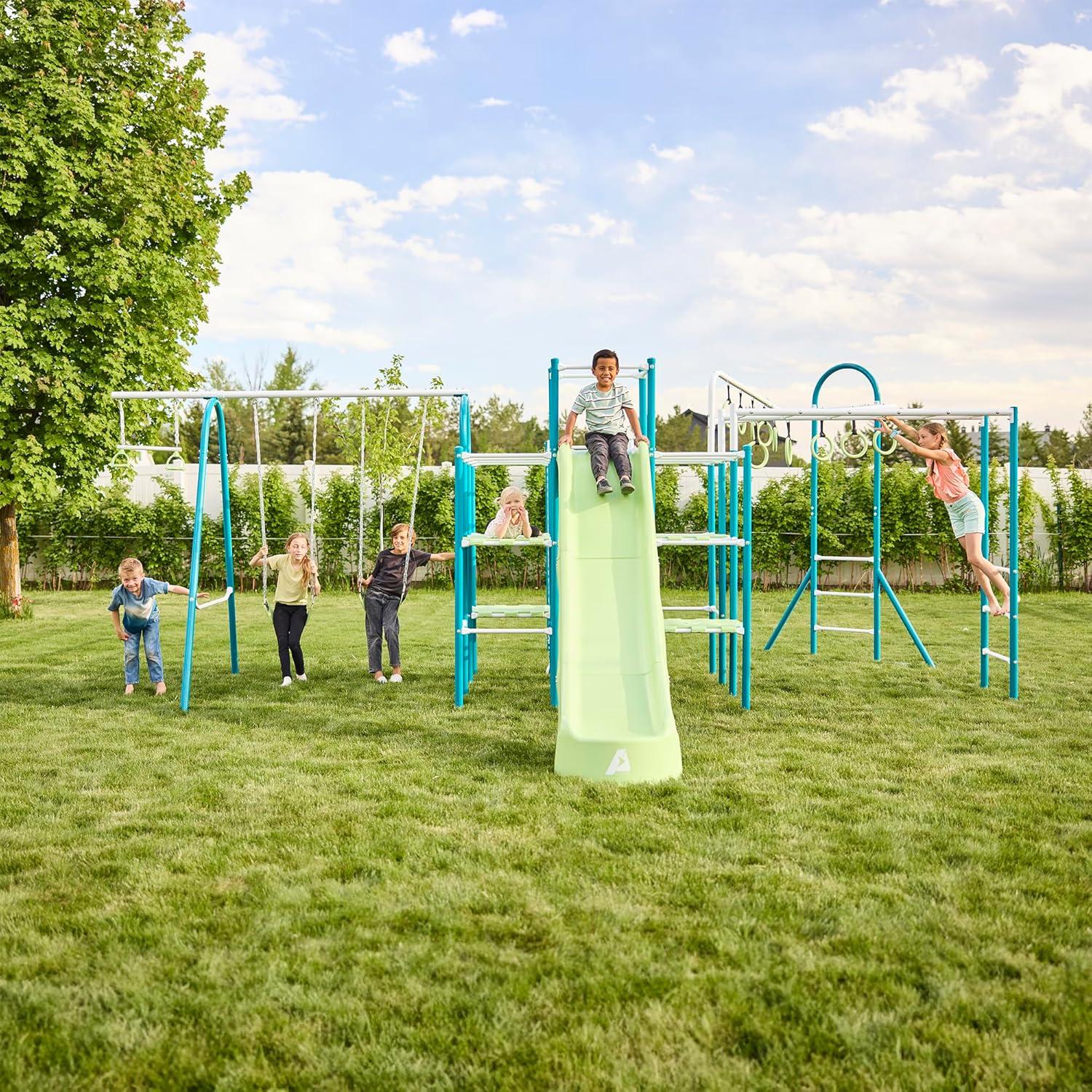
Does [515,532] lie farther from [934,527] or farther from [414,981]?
[934,527]

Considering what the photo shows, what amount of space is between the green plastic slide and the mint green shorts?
2.96 m

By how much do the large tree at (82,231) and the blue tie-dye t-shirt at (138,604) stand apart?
5362 millimetres

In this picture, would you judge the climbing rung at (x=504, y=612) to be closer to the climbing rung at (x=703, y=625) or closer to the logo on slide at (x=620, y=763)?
the climbing rung at (x=703, y=625)

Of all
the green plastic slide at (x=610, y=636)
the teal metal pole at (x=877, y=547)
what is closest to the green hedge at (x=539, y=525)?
the teal metal pole at (x=877, y=547)

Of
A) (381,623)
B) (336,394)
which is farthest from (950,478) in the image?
(336,394)

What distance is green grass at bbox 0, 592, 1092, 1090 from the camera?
2488mm

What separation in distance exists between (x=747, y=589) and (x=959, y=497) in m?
2.38

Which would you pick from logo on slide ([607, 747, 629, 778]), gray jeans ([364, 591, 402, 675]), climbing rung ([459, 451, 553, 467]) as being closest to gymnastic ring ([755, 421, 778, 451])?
climbing rung ([459, 451, 553, 467])

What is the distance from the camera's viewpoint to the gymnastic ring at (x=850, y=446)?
8406 mm

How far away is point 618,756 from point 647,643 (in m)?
1.00

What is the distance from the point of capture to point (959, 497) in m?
7.92

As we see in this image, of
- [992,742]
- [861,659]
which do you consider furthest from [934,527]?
[992,742]

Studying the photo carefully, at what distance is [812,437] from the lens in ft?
28.6

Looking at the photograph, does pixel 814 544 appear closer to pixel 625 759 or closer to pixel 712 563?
pixel 712 563
